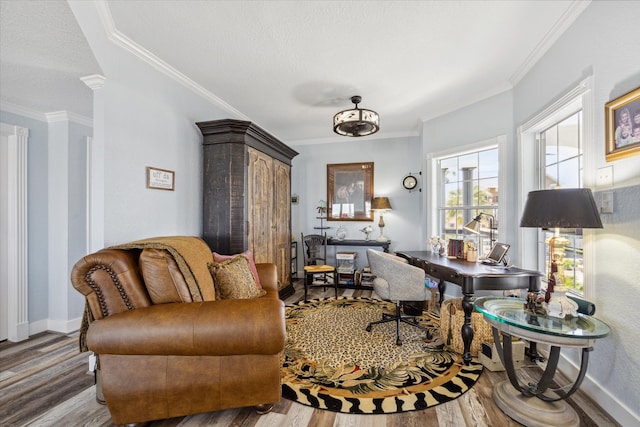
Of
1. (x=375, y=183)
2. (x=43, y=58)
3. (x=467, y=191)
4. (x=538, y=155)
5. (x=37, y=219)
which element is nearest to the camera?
(x=43, y=58)

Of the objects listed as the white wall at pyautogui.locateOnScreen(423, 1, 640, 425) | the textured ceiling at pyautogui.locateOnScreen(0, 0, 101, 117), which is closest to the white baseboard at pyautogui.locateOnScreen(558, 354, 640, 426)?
the white wall at pyautogui.locateOnScreen(423, 1, 640, 425)

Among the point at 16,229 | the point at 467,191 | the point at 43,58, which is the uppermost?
the point at 43,58

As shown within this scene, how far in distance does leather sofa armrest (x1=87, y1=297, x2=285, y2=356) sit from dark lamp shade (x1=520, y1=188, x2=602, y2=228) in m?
1.64

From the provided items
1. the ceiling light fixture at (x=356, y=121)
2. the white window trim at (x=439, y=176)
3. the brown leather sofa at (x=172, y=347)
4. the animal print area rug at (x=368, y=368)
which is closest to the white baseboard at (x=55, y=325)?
the brown leather sofa at (x=172, y=347)

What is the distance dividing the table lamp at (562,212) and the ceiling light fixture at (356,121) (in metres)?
1.64

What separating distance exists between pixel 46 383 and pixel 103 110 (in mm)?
2042

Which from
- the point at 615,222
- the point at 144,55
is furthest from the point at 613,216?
the point at 144,55

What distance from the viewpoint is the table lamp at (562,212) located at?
1.52m

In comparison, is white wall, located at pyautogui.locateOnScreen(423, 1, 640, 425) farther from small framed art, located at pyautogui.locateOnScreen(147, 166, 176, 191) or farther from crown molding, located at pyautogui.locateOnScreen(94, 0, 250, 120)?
small framed art, located at pyautogui.locateOnScreen(147, 166, 176, 191)

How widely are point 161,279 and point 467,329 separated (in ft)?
7.39

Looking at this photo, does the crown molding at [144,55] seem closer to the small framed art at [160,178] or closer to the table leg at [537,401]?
the small framed art at [160,178]

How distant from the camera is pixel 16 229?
2768 mm

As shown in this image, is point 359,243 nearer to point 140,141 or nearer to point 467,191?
point 467,191

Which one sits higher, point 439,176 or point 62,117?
point 62,117
